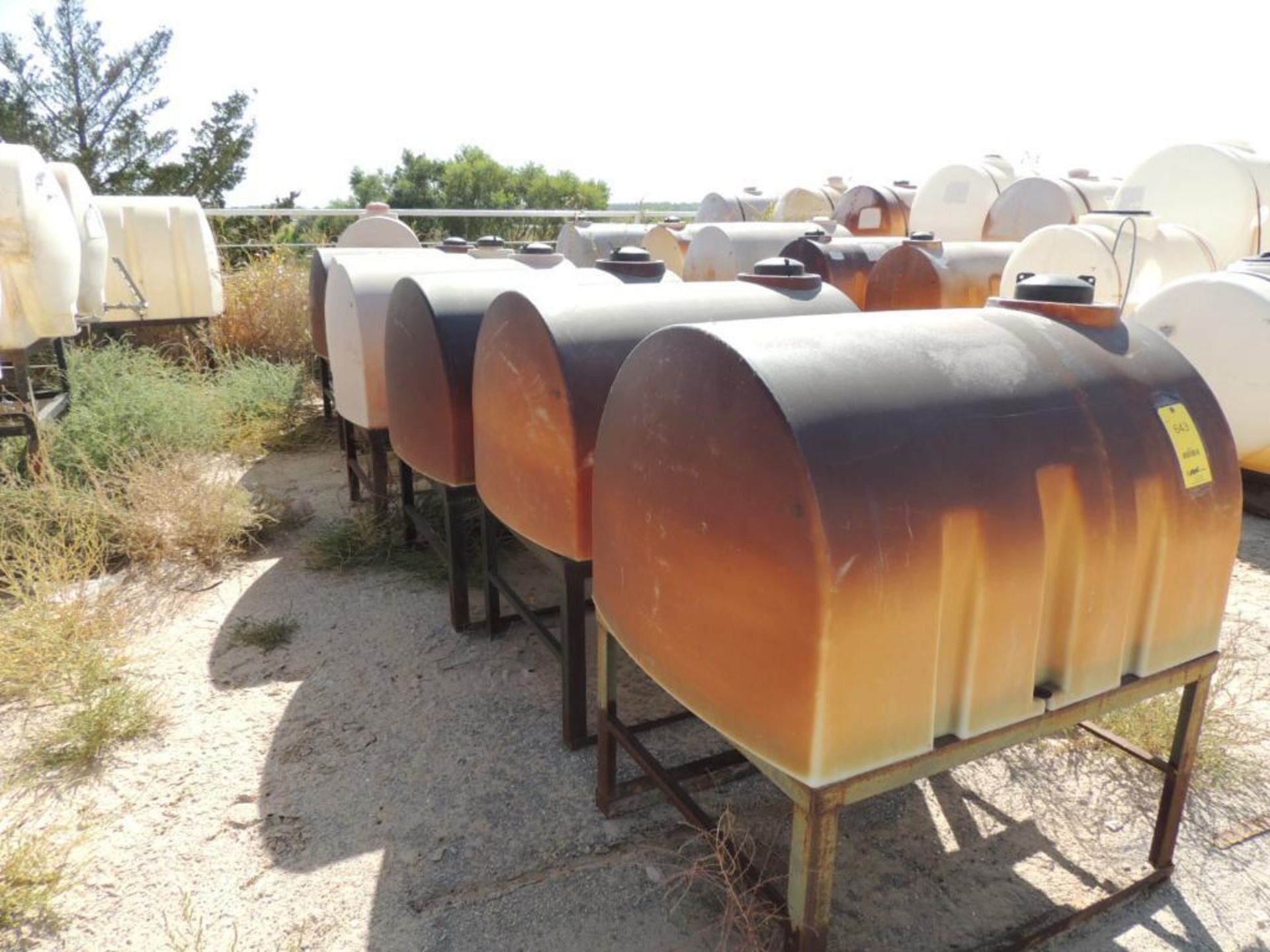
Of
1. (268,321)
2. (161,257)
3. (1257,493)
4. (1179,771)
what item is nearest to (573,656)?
(1179,771)

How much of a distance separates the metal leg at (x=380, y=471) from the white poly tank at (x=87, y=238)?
2.59 m

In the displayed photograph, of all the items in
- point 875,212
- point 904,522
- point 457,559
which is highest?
point 875,212

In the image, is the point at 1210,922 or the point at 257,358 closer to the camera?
the point at 1210,922

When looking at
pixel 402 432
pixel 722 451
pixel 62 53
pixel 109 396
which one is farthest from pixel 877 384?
pixel 62 53

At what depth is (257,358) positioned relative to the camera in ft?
26.5

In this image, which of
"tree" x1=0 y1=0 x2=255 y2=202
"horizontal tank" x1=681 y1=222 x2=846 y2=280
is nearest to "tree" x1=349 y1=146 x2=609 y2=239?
"tree" x1=0 y1=0 x2=255 y2=202

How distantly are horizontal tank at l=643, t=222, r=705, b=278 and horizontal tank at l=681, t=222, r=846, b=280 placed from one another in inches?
16.9

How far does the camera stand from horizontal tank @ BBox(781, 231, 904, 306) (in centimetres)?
712

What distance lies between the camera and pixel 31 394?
4.84m

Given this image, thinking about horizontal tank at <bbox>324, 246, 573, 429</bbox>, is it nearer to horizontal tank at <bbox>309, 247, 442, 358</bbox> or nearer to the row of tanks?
horizontal tank at <bbox>309, 247, 442, 358</bbox>

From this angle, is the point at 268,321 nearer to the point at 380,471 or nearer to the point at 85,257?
the point at 85,257

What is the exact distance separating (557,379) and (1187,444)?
156cm

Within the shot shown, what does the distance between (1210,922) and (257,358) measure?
25.6 ft

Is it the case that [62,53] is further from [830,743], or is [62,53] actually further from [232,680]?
[830,743]
